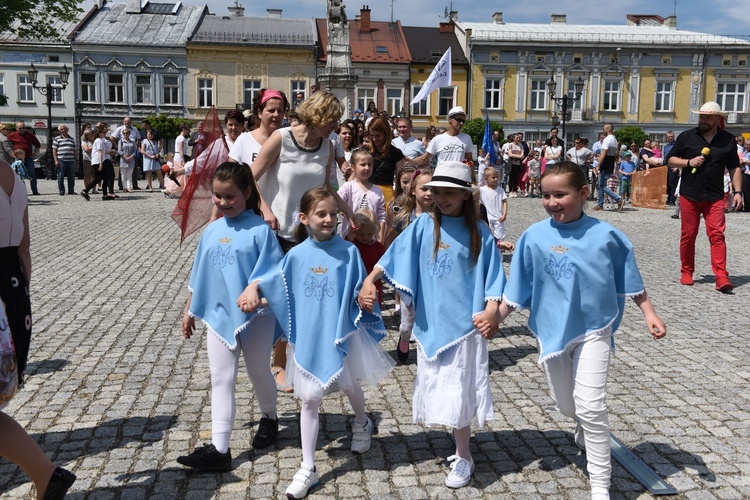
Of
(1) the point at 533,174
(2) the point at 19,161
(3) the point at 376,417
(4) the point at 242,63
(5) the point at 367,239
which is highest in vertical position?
(4) the point at 242,63

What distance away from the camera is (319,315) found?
12.3 feet

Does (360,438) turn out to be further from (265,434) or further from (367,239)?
(367,239)

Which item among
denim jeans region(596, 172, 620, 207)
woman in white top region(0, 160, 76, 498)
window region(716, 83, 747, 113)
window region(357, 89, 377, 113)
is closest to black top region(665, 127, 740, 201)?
woman in white top region(0, 160, 76, 498)

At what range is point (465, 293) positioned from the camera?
12.3ft

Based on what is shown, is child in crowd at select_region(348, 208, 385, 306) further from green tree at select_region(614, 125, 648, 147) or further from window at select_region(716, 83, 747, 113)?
window at select_region(716, 83, 747, 113)

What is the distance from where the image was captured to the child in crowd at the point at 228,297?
382 centimetres

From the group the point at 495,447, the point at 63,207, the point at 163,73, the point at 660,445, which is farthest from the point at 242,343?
the point at 163,73

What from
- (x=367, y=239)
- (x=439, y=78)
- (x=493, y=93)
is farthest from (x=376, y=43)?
(x=367, y=239)

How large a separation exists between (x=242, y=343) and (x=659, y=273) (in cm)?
769

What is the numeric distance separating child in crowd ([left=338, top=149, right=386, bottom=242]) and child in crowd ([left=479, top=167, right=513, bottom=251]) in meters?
2.48

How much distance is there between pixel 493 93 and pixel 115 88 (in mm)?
25708

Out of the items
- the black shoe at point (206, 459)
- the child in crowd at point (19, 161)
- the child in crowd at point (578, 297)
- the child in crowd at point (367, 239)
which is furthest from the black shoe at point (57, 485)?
the child in crowd at point (19, 161)

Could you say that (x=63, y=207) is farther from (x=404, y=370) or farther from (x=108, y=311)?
(x=404, y=370)

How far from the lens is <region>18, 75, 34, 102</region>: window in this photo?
5031 centimetres
